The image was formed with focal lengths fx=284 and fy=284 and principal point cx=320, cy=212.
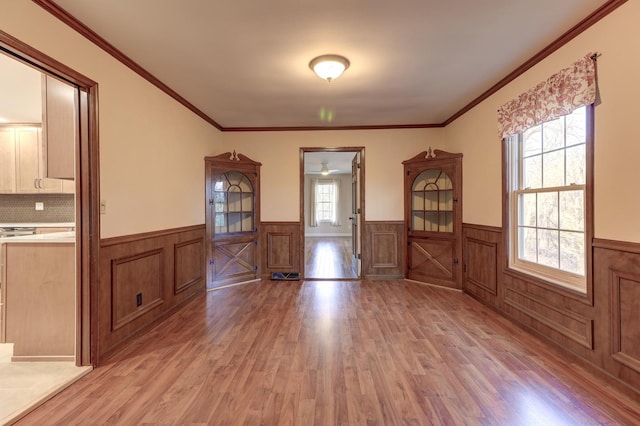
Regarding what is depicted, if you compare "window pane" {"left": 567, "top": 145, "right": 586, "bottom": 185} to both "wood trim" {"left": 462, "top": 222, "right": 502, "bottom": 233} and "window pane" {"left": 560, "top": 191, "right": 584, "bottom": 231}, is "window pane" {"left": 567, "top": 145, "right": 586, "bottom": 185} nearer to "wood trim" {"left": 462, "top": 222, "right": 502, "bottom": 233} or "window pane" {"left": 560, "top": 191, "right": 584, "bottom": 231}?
"window pane" {"left": 560, "top": 191, "right": 584, "bottom": 231}

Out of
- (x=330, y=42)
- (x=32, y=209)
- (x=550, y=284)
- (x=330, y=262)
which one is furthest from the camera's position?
(x=330, y=262)

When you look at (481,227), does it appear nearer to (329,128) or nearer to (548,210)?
(548,210)

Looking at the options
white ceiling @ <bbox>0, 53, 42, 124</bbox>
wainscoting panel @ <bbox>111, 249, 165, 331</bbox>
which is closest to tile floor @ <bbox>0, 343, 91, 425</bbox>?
wainscoting panel @ <bbox>111, 249, 165, 331</bbox>

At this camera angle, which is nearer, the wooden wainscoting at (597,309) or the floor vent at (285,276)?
the wooden wainscoting at (597,309)

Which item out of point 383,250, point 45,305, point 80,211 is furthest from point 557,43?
point 45,305

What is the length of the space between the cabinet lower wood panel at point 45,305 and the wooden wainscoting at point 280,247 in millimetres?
2770

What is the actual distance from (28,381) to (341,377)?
218 centimetres

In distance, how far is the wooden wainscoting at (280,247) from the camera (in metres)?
4.82

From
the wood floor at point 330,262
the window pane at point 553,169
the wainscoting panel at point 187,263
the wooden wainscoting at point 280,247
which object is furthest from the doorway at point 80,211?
the window pane at point 553,169

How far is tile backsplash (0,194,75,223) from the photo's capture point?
14.4 ft

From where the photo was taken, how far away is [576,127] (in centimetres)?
229

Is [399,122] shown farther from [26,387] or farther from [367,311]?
[26,387]

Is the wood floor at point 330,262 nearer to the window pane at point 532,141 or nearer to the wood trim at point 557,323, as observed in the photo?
the wood trim at point 557,323

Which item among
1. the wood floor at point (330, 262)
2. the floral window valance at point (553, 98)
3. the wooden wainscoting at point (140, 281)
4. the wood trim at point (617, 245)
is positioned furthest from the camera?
the wood floor at point (330, 262)
